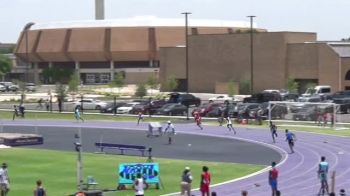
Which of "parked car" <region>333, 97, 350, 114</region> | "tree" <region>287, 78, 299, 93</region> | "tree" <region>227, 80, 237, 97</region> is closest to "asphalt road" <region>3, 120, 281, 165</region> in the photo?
"parked car" <region>333, 97, 350, 114</region>

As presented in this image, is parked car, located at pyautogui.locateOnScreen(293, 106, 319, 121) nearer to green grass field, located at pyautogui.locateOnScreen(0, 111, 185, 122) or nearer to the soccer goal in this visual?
the soccer goal

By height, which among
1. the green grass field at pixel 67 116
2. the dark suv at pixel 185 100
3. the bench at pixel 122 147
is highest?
the dark suv at pixel 185 100

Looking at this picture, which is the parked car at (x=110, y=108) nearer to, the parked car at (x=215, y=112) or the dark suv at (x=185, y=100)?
the dark suv at (x=185, y=100)

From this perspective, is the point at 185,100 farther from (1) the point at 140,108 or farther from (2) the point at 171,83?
(2) the point at 171,83

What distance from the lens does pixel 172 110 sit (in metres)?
74.6

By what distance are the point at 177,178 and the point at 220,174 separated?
2206 millimetres

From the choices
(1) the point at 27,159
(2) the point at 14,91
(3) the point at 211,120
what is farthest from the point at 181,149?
(2) the point at 14,91

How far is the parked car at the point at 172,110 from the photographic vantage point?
244ft

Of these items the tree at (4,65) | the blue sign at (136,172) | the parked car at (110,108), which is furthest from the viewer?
the tree at (4,65)

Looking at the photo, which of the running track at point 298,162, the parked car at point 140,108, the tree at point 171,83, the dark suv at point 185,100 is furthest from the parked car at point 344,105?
the tree at point 171,83

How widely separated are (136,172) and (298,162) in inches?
435

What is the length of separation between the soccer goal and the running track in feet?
17.3

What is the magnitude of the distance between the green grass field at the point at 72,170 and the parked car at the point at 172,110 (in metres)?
28.4

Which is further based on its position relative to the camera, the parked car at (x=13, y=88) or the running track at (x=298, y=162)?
the parked car at (x=13, y=88)
